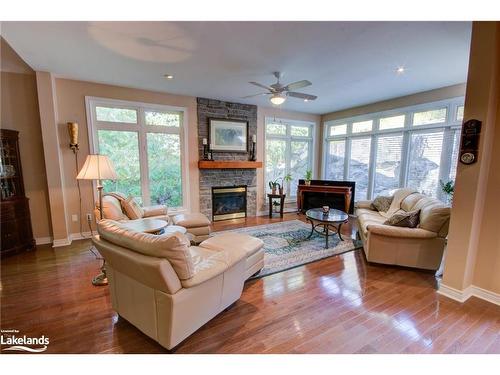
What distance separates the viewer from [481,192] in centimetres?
221

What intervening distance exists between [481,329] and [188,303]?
247cm

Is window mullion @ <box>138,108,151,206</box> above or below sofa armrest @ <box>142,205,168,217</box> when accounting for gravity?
above

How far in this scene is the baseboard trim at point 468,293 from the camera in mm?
2271

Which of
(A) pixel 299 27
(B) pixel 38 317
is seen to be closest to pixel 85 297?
(B) pixel 38 317

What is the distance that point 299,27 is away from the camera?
224 centimetres

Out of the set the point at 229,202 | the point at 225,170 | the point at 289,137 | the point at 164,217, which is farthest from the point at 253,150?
the point at 164,217

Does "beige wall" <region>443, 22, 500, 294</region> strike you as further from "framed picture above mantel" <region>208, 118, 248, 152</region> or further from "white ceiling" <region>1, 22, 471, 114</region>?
"framed picture above mantel" <region>208, 118, 248, 152</region>

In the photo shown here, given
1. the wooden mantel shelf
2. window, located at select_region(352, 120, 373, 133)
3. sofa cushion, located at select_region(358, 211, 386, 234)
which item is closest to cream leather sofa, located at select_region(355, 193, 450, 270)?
sofa cushion, located at select_region(358, 211, 386, 234)

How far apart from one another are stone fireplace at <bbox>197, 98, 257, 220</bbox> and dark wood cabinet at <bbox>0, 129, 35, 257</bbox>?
2.94m

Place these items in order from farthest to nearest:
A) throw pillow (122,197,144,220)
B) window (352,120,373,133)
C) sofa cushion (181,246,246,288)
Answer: window (352,120,373,133) → throw pillow (122,197,144,220) → sofa cushion (181,246,246,288)

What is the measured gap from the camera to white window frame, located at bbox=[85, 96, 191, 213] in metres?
4.01

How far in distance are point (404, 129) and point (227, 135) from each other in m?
3.92

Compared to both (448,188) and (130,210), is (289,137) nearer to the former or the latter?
(448,188)
